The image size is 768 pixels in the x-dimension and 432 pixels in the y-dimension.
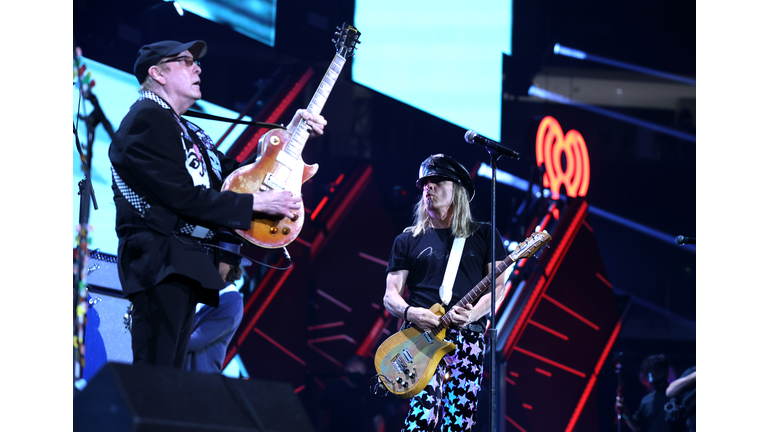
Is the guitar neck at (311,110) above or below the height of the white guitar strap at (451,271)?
above

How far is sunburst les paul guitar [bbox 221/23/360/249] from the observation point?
2.50 metres

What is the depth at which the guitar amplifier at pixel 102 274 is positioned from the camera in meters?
4.11

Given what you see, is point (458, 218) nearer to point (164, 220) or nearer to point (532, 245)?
point (532, 245)

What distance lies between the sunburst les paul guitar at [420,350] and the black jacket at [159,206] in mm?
1284

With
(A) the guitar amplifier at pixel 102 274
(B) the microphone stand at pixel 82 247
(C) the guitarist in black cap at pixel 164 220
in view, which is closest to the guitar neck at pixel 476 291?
(C) the guitarist in black cap at pixel 164 220

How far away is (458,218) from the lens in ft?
11.6

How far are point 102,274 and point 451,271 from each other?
2.17 meters

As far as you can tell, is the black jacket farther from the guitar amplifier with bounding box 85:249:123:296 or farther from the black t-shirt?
the guitar amplifier with bounding box 85:249:123:296

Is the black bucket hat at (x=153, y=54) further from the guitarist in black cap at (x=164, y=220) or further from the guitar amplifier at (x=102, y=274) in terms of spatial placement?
the guitar amplifier at (x=102, y=274)

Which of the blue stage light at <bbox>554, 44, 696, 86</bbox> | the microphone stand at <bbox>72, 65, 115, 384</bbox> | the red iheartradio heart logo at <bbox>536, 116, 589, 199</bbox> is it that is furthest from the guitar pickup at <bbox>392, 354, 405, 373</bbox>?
the blue stage light at <bbox>554, 44, 696, 86</bbox>

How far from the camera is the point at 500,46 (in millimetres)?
5094
